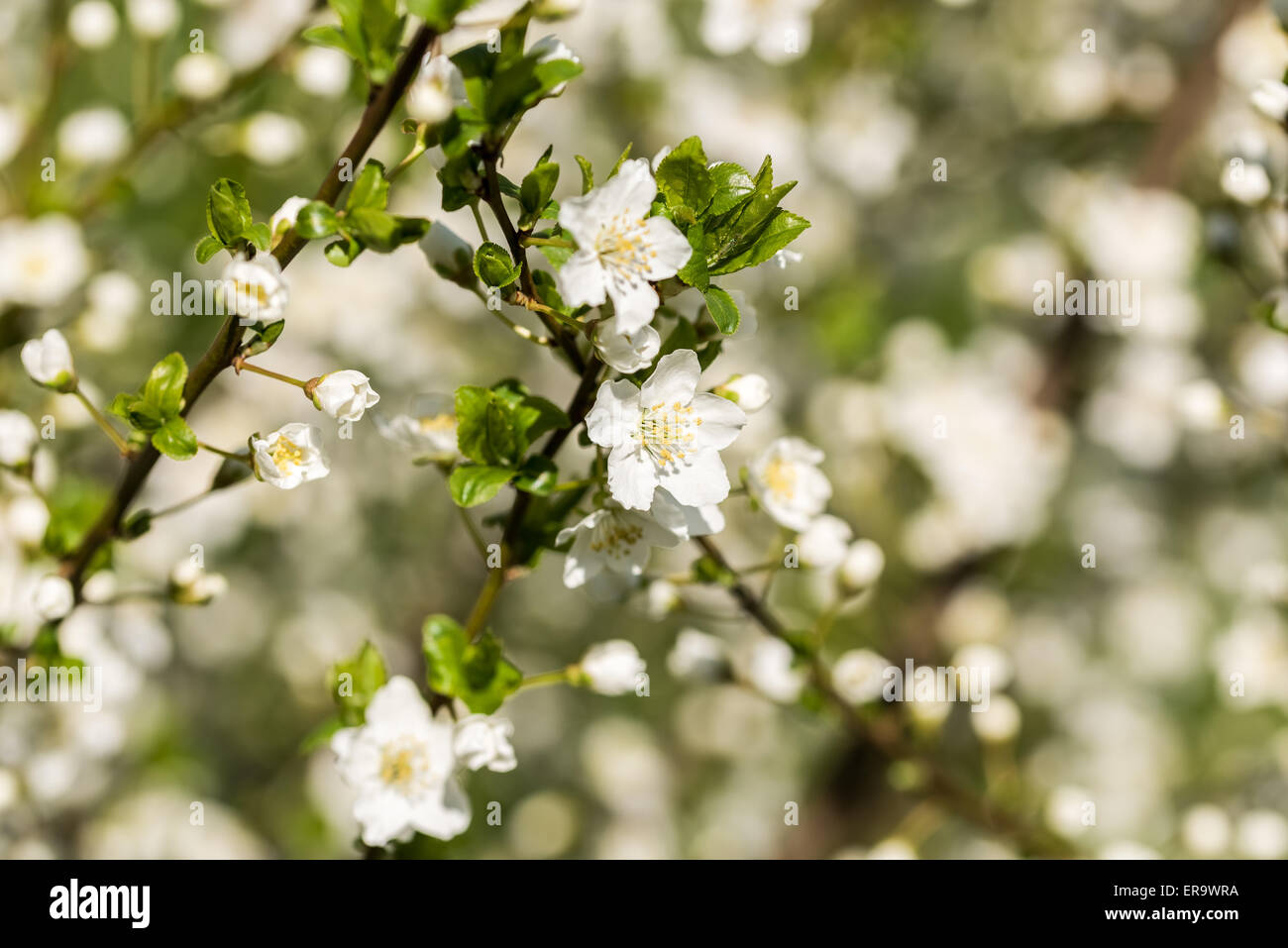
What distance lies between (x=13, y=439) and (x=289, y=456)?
52 cm

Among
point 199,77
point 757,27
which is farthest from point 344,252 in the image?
point 757,27

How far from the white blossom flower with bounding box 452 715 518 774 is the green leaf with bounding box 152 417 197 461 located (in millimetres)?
469

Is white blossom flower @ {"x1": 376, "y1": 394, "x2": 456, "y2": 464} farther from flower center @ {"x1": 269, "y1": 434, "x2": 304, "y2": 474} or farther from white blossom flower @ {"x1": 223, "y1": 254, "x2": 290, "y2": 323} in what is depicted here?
white blossom flower @ {"x1": 223, "y1": 254, "x2": 290, "y2": 323}

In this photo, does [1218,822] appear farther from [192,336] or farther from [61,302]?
[192,336]

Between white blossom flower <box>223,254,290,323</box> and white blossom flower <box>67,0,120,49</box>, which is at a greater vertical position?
white blossom flower <box>67,0,120,49</box>

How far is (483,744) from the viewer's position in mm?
1131

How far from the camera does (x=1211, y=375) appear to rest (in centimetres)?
329

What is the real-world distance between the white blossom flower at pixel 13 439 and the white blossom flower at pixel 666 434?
92cm

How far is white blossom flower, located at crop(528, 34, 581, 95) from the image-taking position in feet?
3.33

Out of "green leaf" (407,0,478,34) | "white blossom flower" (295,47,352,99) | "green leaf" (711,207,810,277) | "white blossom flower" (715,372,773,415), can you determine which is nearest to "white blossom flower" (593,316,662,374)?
"green leaf" (711,207,810,277)

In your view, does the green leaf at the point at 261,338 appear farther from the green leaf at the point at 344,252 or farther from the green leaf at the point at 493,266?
the green leaf at the point at 493,266

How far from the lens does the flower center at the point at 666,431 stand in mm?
1124

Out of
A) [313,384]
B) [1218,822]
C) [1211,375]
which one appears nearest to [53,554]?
[313,384]
